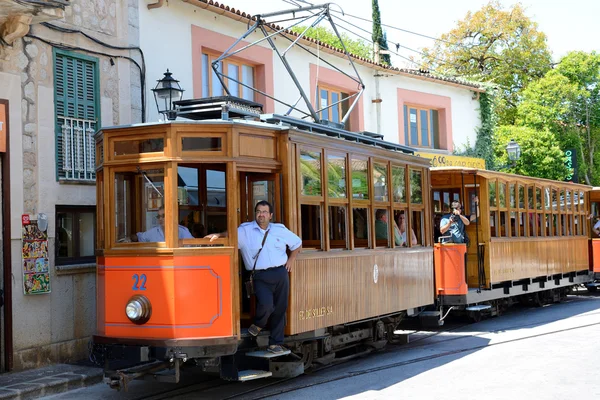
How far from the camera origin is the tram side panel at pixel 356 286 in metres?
8.55

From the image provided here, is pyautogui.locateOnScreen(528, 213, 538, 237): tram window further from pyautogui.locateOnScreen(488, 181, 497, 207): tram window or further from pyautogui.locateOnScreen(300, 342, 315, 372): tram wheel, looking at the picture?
pyautogui.locateOnScreen(300, 342, 315, 372): tram wheel

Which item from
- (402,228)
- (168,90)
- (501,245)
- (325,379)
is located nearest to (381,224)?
(402,228)

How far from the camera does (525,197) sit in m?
15.6

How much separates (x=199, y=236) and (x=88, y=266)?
2811 mm

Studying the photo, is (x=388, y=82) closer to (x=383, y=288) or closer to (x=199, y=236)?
(x=383, y=288)

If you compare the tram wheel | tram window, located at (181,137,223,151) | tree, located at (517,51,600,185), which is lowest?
the tram wheel

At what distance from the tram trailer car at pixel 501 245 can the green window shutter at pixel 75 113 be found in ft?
18.1

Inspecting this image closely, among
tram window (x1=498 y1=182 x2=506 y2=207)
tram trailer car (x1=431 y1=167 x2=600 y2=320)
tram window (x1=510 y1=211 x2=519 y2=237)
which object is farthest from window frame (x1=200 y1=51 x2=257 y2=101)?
tram window (x1=510 y1=211 x2=519 y2=237)

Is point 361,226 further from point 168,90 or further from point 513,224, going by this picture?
point 513,224

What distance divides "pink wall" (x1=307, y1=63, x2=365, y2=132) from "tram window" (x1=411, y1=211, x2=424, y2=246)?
190 inches

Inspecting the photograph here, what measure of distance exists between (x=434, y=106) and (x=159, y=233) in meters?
14.2

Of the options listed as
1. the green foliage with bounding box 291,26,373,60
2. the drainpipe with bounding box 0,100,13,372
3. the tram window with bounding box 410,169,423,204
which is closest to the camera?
the drainpipe with bounding box 0,100,13,372

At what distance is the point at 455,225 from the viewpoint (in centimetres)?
1323

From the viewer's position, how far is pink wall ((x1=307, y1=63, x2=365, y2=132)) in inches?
651
